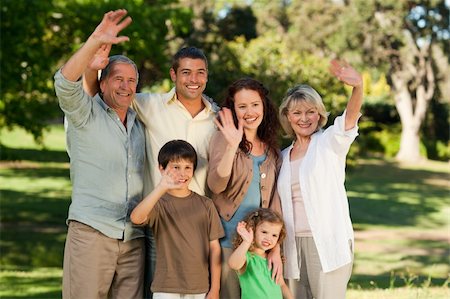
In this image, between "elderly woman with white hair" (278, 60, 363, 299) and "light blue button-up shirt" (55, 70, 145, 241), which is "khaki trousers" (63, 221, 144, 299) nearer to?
"light blue button-up shirt" (55, 70, 145, 241)

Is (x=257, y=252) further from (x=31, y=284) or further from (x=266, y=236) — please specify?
(x=31, y=284)

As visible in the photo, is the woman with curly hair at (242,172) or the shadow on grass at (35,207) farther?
the shadow on grass at (35,207)

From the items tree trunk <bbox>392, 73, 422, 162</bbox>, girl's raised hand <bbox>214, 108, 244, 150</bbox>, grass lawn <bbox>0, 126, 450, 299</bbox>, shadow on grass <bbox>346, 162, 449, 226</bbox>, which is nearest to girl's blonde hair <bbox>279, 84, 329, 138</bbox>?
girl's raised hand <bbox>214, 108, 244, 150</bbox>

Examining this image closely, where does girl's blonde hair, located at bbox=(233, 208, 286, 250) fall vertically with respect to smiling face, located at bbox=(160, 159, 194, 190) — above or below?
below

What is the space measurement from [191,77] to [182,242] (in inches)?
41.2

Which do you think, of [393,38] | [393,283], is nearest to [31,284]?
[393,283]

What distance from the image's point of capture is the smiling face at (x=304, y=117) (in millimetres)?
4828

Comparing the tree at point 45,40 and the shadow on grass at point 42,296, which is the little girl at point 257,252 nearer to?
the shadow on grass at point 42,296

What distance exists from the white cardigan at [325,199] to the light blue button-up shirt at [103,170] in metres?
0.97

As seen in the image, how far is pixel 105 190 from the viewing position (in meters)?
4.74

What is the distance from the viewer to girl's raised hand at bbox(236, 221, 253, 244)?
458 centimetres

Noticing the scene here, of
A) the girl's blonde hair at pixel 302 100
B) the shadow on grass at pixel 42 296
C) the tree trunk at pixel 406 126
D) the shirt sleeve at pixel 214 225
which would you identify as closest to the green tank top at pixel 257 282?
the shirt sleeve at pixel 214 225

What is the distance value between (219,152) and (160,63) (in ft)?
34.6

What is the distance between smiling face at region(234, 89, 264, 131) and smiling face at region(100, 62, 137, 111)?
668 millimetres
